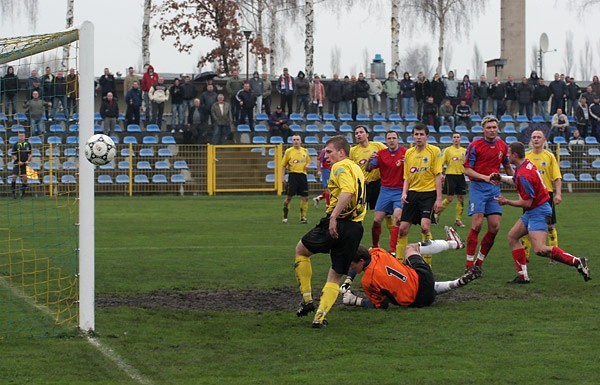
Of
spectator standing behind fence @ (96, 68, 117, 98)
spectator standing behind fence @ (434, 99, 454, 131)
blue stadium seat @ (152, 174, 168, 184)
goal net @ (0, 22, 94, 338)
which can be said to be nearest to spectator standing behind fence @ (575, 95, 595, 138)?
spectator standing behind fence @ (434, 99, 454, 131)

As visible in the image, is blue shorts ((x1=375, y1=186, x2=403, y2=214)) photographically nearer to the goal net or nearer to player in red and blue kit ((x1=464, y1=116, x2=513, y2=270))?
player in red and blue kit ((x1=464, y1=116, x2=513, y2=270))

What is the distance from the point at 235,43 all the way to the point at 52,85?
35.3 meters

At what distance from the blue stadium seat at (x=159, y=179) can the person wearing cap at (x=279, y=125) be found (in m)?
4.19

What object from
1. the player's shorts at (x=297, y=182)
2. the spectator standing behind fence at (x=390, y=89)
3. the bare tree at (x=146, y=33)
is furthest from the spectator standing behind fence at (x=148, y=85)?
the player's shorts at (x=297, y=182)

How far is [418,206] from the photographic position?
13828 millimetres

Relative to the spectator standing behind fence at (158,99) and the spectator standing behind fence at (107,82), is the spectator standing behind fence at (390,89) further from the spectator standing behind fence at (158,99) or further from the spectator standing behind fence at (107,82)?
the spectator standing behind fence at (107,82)

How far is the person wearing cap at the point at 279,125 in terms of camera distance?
34594 millimetres

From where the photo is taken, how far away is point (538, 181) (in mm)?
12102

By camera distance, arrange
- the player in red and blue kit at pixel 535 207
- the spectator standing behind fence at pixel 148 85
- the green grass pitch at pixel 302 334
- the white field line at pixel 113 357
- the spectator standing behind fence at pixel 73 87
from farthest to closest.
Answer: the spectator standing behind fence at pixel 148 85
the player in red and blue kit at pixel 535 207
the spectator standing behind fence at pixel 73 87
the green grass pitch at pixel 302 334
the white field line at pixel 113 357

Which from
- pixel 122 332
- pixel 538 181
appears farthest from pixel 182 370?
pixel 538 181

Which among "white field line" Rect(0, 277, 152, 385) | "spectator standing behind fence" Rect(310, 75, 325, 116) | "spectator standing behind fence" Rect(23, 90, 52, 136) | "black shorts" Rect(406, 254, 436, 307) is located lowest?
"white field line" Rect(0, 277, 152, 385)

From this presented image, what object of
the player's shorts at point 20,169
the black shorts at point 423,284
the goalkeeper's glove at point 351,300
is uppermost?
the player's shorts at point 20,169

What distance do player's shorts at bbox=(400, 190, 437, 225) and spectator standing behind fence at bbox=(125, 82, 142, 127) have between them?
21112 millimetres

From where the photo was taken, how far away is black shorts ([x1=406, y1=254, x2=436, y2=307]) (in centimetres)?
1060
